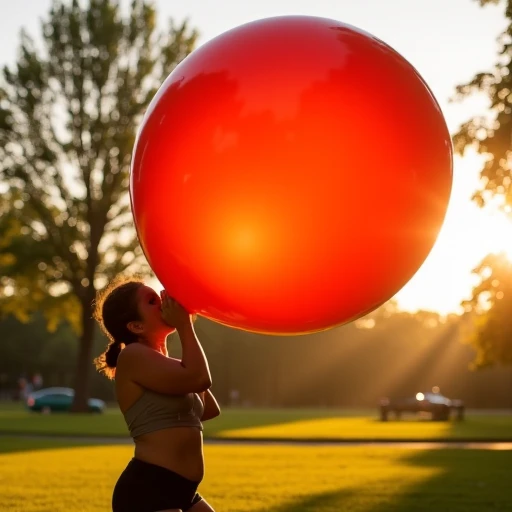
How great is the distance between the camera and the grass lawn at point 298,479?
939 centimetres

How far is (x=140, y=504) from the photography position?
391cm

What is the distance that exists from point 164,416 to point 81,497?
6309 millimetres

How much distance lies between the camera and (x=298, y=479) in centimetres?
1181

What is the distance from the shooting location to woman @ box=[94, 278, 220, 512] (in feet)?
12.9

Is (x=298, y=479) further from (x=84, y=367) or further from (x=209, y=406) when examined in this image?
(x=84, y=367)

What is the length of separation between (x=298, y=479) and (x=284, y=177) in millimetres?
8505

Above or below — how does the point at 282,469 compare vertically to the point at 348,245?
below

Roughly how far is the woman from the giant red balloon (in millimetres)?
174

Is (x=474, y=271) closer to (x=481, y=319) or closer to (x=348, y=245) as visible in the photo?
(x=481, y=319)

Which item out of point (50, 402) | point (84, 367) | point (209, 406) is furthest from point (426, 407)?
point (209, 406)

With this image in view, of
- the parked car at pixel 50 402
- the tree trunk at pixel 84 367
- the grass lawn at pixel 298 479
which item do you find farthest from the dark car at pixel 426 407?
the grass lawn at pixel 298 479

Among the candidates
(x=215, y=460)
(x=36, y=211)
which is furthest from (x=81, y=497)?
(x=36, y=211)

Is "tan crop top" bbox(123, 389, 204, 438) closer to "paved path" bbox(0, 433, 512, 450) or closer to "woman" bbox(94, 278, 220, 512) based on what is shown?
"woman" bbox(94, 278, 220, 512)

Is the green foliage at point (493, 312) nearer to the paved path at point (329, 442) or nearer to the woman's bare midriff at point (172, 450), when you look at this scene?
the paved path at point (329, 442)
